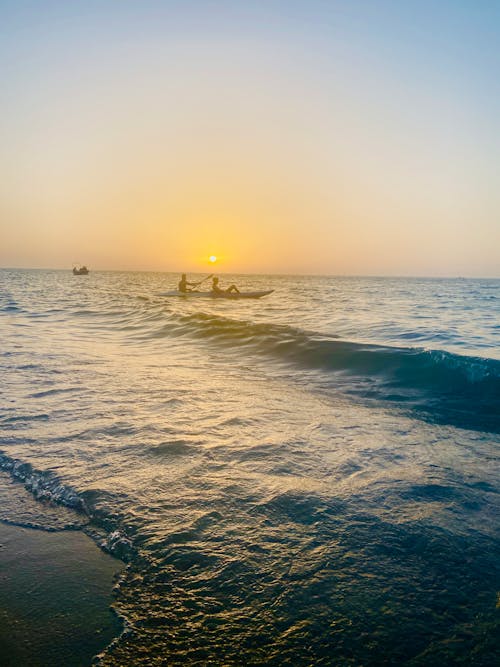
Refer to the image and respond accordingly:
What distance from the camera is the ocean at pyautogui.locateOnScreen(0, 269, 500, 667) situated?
108 inches

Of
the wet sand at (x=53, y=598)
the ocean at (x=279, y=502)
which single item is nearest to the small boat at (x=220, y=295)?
the ocean at (x=279, y=502)

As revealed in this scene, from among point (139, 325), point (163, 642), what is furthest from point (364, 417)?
point (139, 325)

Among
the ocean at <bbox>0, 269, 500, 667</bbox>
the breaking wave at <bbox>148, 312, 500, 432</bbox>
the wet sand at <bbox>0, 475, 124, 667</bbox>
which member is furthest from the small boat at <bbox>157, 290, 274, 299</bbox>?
the wet sand at <bbox>0, 475, 124, 667</bbox>

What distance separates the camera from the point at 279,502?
172 inches

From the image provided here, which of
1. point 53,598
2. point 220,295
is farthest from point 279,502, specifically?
point 220,295

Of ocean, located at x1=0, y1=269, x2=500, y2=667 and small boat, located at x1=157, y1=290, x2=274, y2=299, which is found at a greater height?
small boat, located at x1=157, y1=290, x2=274, y2=299

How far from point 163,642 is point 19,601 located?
1050 mm

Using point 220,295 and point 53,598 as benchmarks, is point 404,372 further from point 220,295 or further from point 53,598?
point 220,295

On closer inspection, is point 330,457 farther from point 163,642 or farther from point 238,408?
point 163,642

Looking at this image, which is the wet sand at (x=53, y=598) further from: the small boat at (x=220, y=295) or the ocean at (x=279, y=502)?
the small boat at (x=220, y=295)

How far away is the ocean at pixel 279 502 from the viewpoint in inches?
108

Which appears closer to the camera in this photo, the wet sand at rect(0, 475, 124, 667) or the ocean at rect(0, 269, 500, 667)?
the wet sand at rect(0, 475, 124, 667)

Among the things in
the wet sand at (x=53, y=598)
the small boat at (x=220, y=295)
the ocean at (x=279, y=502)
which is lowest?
the wet sand at (x=53, y=598)

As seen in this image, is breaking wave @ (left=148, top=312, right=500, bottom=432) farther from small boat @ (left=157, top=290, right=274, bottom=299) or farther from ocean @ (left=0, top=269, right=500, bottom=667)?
small boat @ (left=157, top=290, right=274, bottom=299)
